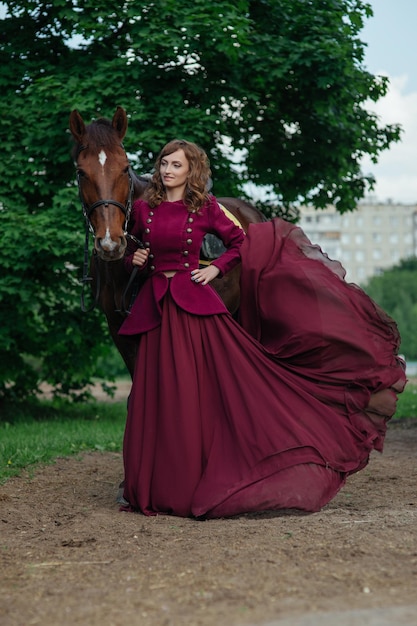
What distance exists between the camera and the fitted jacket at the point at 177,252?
598cm

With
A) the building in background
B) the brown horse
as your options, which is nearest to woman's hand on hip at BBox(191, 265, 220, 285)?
the brown horse

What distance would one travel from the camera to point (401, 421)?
553 inches

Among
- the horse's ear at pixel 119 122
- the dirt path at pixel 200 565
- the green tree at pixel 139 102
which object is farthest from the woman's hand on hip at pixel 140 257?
the green tree at pixel 139 102

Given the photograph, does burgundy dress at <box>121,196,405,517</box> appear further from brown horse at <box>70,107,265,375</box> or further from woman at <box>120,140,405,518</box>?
brown horse at <box>70,107,265,375</box>

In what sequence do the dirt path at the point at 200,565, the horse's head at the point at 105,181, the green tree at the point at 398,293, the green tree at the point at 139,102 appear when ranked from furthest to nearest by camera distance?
1. the green tree at the point at 398,293
2. the green tree at the point at 139,102
3. the horse's head at the point at 105,181
4. the dirt path at the point at 200,565

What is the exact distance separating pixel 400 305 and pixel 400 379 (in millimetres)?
62481

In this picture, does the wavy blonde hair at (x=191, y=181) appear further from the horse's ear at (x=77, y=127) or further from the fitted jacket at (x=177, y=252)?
the horse's ear at (x=77, y=127)

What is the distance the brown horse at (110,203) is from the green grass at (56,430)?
197 centimetres

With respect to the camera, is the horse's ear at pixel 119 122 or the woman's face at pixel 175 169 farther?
the horse's ear at pixel 119 122

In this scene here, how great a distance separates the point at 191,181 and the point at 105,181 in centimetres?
54

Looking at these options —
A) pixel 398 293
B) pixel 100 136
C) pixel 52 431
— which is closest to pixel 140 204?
pixel 100 136

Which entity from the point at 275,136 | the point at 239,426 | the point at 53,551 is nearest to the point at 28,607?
the point at 53,551

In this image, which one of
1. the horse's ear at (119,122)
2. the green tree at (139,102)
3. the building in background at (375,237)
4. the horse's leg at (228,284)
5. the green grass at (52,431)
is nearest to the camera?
the horse's ear at (119,122)

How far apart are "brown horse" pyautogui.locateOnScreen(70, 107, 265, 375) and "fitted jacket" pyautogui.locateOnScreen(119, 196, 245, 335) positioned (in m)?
0.17
